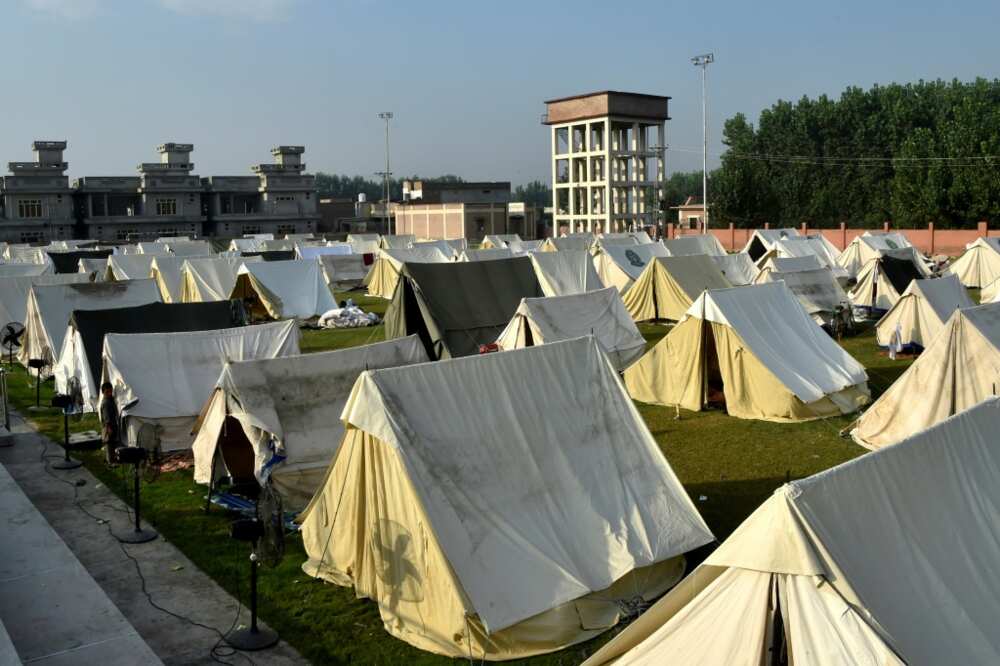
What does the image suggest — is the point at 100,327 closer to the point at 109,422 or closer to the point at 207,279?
the point at 109,422

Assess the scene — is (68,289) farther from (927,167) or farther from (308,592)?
(927,167)

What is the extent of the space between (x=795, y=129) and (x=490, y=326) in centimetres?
6312

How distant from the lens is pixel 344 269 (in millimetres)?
40000

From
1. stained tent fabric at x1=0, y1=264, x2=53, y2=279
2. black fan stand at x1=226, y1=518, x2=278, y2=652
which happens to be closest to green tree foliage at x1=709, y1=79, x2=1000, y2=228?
stained tent fabric at x1=0, y1=264, x2=53, y2=279

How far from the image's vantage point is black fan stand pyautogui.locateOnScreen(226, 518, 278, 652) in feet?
26.2

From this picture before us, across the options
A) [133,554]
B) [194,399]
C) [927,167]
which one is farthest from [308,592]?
[927,167]

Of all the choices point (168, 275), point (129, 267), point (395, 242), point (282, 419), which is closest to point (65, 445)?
point (282, 419)

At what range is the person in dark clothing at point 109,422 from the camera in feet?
44.9

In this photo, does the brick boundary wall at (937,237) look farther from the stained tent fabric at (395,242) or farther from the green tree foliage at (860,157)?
the stained tent fabric at (395,242)

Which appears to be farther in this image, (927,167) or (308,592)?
(927,167)

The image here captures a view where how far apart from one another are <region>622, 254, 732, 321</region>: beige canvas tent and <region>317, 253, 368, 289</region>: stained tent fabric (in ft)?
54.6

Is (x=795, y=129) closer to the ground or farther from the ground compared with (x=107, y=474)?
farther from the ground

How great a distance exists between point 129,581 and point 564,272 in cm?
1644

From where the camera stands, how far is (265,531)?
8484mm
